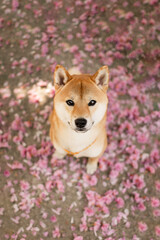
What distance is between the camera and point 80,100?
206cm

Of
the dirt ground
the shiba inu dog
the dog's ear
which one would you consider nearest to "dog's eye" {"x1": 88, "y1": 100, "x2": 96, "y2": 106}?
the shiba inu dog

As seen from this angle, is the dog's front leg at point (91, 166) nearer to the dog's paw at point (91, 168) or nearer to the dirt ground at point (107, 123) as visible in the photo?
the dog's paw at point (91, 168)

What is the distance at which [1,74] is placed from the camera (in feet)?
13.4

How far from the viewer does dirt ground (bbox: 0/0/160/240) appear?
9.82 ft

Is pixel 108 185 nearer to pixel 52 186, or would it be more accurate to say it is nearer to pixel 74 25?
pixel 52 186

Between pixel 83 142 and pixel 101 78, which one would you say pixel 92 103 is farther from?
pixel 83 142

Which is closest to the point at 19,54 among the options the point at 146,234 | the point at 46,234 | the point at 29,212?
the point at 29,212

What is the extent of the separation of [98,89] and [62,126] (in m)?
0.56

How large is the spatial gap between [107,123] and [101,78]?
152 cm

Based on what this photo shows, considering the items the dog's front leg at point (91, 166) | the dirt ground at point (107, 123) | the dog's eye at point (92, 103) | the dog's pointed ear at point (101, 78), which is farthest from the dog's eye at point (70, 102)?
the dirt ground at point (107, 123)

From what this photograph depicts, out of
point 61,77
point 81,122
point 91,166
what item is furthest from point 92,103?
point 91,166

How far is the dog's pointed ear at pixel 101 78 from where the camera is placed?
6.79ft

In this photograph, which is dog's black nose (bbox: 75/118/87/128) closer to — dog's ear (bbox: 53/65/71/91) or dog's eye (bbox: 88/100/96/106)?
dog's eye (bbox: 88/100/96/106)

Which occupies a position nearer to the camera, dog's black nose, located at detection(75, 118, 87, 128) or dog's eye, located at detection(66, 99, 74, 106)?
dog's black nose, located at detection(75, 118, 87, 128)
